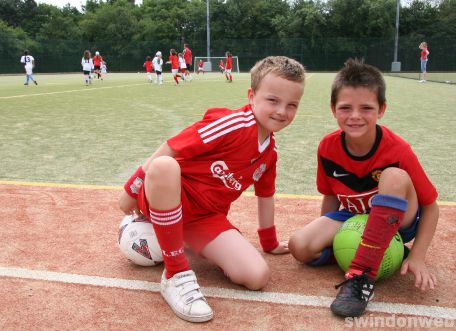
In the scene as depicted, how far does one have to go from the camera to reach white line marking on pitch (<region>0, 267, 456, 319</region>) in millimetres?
2271

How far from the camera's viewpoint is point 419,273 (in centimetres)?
243

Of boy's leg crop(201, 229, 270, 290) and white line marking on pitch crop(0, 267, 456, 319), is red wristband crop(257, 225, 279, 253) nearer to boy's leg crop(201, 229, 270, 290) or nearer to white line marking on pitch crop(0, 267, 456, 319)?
boy's leg crop(201, 229, 270, 290)

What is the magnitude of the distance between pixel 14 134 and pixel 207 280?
5.68m

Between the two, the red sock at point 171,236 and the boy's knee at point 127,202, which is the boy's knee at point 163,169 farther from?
the boy's knee at point 127,202

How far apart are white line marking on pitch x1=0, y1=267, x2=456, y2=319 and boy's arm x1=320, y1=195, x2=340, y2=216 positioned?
0.69 metres

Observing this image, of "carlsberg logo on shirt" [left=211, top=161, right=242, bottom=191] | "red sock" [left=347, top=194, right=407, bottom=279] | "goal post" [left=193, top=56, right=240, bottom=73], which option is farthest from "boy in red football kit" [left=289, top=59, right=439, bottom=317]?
"goal post" [left=193, top=56, right=240, bottom=73]

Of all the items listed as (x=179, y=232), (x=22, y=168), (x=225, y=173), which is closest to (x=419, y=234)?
(x=225, y=173)

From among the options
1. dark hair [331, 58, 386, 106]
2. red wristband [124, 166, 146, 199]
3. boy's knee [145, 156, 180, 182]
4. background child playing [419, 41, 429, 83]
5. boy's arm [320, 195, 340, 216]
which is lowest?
boy's arm [320, 195, 340, 216]

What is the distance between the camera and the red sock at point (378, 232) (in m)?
2.27

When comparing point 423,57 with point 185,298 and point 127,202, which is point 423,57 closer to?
point 127,202

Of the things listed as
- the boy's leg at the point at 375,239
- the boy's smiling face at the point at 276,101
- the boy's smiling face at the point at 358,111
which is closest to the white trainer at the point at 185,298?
the boy's leg at the point at 375,239

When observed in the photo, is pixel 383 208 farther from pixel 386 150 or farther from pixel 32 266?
pixel 32 266

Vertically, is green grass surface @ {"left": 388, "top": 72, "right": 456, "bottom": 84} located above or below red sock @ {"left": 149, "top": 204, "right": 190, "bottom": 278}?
above

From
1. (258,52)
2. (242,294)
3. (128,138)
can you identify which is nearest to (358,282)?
(242,294)
